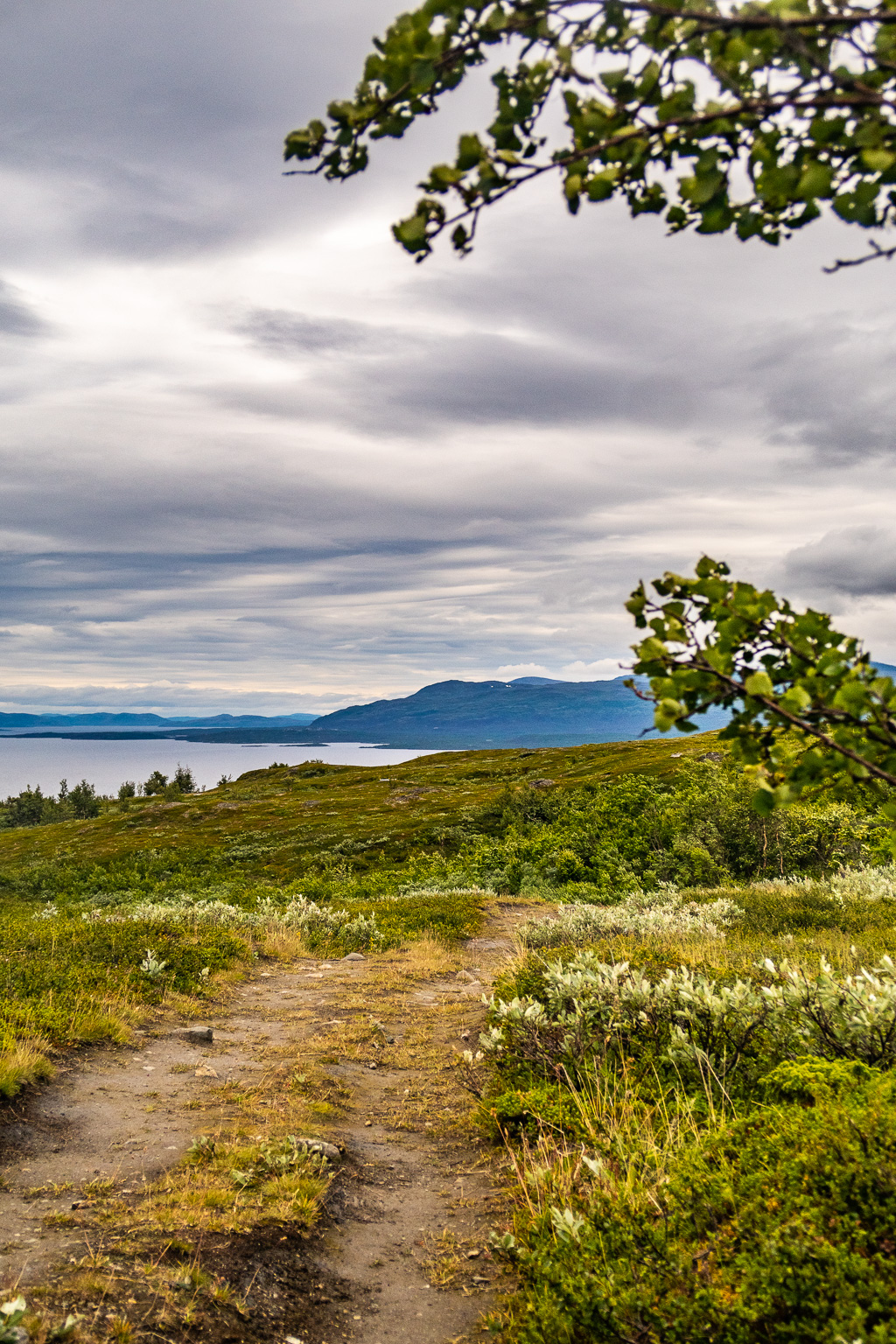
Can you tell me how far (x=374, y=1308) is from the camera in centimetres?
471

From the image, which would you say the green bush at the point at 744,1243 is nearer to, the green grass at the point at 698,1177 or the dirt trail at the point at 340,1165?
the green grass at the point at 698,1177

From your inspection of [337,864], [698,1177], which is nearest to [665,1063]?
[698,1177]

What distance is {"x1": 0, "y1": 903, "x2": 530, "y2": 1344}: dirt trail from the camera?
4.62 m

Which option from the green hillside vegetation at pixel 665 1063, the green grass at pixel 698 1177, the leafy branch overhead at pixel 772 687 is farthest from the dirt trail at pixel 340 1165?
the leafy branch overhead at pixel 772 687

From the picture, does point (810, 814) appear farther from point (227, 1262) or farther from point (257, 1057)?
point (227, 1262)

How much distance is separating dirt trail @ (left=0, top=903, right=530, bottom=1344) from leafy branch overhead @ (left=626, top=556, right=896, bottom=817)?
4132 mm

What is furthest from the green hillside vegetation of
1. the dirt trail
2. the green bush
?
the dirt trail

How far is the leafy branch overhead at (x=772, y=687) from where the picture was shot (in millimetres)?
2846

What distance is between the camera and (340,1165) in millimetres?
6441

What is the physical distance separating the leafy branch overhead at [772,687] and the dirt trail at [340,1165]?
413cm

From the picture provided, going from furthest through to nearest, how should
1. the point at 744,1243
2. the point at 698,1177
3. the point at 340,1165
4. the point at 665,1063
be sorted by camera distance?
the point at 665,1063 → the point at 340,1165 → the point at 698,1177 → the point at 744,1243

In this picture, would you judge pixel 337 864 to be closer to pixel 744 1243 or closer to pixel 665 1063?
pixel 665 1063

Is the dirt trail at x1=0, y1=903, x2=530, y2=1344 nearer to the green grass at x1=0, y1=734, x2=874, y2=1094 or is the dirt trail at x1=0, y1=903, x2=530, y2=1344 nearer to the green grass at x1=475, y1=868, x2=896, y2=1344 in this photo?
the green grass at x1=475, y1=868, x2=896, y2=1344

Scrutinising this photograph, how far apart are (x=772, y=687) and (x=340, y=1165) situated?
5.98 metres
